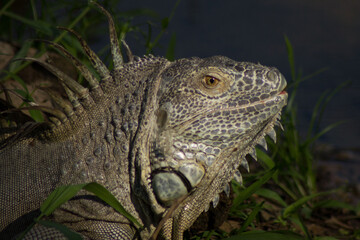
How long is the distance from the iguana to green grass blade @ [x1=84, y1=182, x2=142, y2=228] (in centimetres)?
18

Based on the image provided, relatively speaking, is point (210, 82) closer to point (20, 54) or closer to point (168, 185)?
point (168, 185)

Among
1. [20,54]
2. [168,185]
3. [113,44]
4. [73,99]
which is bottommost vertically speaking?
[168,185]

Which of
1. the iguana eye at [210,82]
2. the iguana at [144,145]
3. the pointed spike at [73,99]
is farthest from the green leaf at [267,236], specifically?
the pointed spike at [73,99]

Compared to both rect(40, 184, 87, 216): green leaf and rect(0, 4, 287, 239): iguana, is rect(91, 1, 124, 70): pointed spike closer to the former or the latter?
rect(0, 4, 287, 239): iguana

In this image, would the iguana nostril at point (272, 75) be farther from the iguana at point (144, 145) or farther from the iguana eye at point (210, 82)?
the iguana eye at point (210, 82)

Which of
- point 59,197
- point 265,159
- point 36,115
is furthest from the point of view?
point 265,159

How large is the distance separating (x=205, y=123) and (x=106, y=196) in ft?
2.39

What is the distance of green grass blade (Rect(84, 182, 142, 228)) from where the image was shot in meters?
2.43

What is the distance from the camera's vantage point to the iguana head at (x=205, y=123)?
8.80ft

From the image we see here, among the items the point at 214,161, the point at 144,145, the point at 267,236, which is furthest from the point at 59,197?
the point at 267,236

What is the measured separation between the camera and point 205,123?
9.05 feet

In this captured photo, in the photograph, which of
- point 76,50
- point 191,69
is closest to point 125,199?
point 191,69

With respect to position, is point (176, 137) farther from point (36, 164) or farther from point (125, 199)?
point (36, 164)

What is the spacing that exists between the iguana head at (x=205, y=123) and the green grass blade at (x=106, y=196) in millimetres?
229
